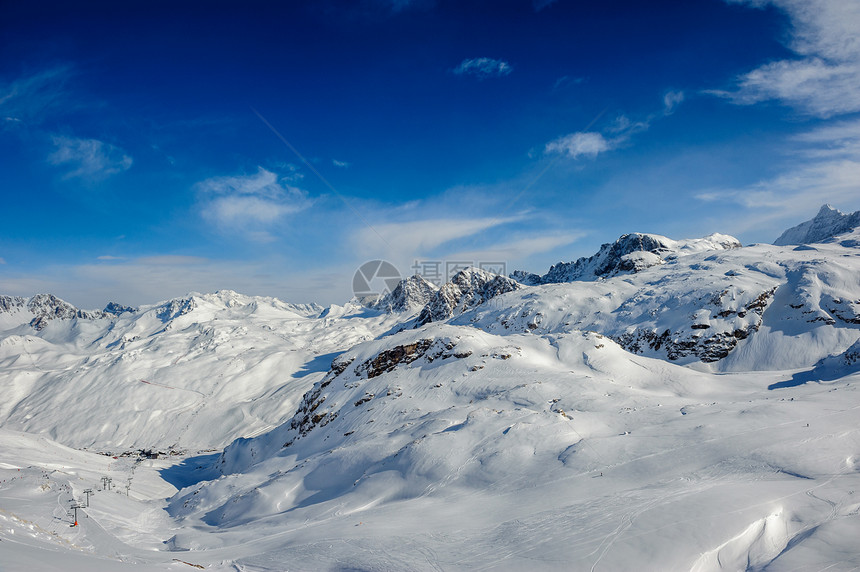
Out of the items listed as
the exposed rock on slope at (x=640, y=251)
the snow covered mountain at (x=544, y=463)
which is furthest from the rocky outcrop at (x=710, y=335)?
the exposed rock on slope at (x=640, y=251)

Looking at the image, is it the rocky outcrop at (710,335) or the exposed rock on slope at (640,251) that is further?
the exposed rock on slope at (640,251)

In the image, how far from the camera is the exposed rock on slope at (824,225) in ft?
535

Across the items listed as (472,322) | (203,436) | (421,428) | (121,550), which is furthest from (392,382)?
(203,436)

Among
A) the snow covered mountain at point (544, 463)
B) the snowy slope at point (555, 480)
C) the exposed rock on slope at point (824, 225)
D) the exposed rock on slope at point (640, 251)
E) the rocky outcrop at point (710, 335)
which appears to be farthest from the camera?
the exposed rock on slope at point (824, 225)

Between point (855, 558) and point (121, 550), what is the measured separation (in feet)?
102

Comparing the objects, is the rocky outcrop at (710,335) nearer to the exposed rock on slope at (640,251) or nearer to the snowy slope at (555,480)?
the snowy slope at (555,480)

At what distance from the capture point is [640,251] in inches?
5536

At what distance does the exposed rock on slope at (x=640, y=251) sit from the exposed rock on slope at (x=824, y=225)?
4279cm

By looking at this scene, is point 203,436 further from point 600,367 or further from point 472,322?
point 600,367

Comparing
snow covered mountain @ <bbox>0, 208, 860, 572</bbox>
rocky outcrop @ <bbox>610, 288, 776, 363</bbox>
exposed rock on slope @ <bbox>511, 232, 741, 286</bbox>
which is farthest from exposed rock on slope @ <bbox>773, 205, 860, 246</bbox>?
rocky outcrop @ <bbox>610, 288, 776, 363</bbox>

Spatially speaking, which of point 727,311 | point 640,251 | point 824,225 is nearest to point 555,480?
point 727,311

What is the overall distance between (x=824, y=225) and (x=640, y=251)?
107840 millimetres

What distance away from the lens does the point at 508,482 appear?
24000 mm

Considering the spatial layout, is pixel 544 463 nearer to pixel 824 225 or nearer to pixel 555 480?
pixel 555 480
